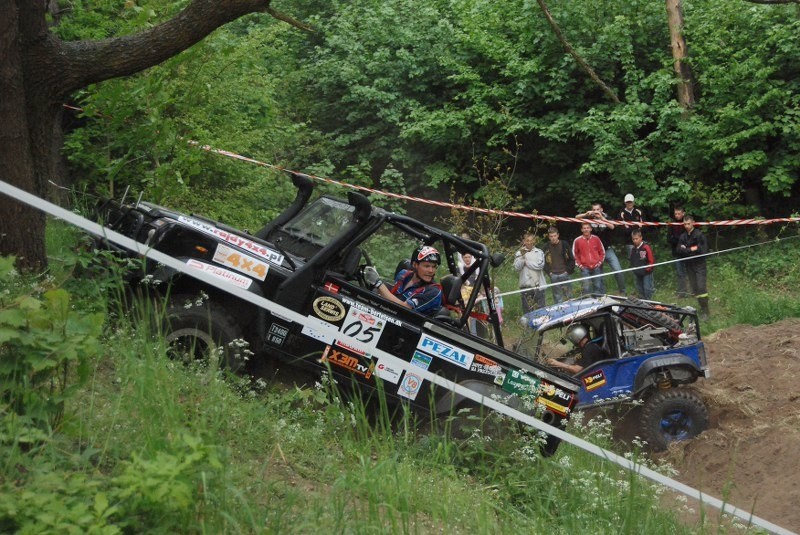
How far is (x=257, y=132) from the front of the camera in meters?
14.5

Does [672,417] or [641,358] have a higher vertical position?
[641,358]

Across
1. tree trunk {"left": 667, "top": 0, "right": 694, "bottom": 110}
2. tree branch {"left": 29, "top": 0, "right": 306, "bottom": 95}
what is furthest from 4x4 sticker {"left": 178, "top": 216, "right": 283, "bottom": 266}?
tree trunk {"left": 667, "top": 0, "right": 694, "bottom": 110}

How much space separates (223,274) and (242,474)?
3.78 m

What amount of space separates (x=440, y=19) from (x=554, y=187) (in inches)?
198

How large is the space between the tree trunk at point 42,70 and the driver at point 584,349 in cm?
554

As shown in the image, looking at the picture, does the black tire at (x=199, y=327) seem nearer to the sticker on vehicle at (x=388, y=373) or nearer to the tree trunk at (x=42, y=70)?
the tree trunk at (x=42, y=70)

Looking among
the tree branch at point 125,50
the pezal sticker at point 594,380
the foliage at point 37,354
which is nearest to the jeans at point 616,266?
the pezal sticker at point 594,380

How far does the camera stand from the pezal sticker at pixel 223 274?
25.3 feet

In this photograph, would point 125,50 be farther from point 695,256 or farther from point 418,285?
point 695,256

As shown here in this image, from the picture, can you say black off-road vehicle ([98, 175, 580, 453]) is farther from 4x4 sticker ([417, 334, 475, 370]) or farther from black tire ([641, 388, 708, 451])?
black tire ([641, 388, 708, 451])

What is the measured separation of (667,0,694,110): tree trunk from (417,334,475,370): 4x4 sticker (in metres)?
14.2

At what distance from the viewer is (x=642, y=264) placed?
16391mm

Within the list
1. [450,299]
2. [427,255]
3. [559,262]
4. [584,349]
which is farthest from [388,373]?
[559,262]

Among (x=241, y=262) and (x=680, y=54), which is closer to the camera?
(x=241, y=262)
